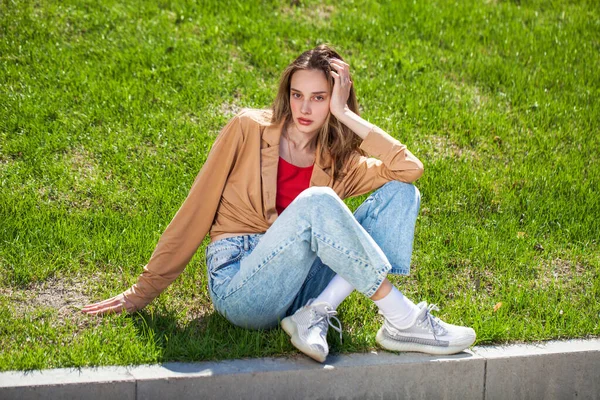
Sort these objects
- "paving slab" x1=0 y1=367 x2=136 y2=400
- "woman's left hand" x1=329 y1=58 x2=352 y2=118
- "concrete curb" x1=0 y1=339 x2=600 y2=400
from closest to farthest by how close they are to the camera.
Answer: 1. "paving slab" x1=0 y1=367 x2=136 y2=400
2. "concrete curb" x1=0 y1=339 x2=600 y2=400
3. "woman's left hand" x1=329 y1=58 x2=352 y2=118

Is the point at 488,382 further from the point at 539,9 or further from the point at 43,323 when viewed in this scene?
the point at 539,9

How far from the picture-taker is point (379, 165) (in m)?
4.60

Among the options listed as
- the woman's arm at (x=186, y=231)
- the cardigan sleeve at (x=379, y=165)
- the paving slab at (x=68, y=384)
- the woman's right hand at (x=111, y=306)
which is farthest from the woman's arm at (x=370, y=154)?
the paving slab at (x=68, y=384)

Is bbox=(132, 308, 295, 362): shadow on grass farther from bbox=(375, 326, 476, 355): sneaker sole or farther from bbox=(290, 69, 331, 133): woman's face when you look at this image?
bbox=(290, 69, 331, 133): woman's face

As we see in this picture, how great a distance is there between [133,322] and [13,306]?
0.71m

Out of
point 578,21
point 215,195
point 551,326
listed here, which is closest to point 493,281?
point 551,326

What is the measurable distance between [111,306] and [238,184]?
3.12 ft

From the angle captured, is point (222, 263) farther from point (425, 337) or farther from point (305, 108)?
point (425, 337)

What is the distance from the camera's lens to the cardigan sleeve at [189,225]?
4285mm

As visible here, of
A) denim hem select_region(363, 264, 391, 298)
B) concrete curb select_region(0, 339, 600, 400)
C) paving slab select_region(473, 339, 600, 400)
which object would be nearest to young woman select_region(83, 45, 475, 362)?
denim hem select_region(363, 264, 391, 298)

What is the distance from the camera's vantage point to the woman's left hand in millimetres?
4512

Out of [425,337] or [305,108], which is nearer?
[425,337]

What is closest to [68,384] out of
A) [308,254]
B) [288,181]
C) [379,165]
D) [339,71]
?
[308,254]

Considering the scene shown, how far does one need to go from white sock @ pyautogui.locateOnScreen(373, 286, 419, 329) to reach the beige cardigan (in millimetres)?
650
